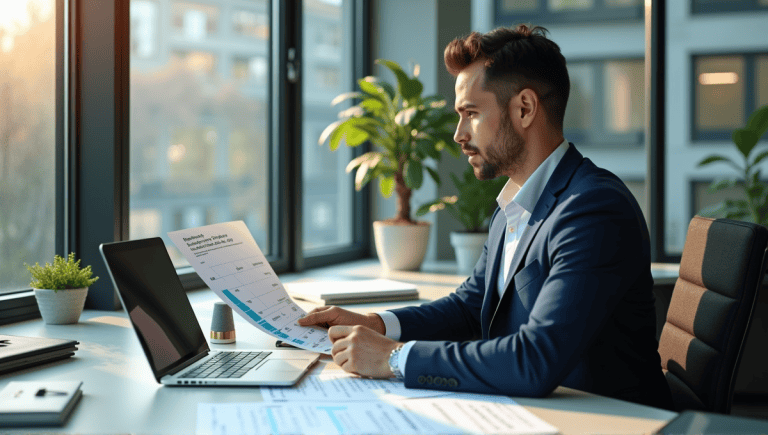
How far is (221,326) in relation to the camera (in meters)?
1.51

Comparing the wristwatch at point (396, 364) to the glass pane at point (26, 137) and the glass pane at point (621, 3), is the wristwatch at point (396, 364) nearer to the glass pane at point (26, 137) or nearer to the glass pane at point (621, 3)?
the glass pane at point (26, 137)

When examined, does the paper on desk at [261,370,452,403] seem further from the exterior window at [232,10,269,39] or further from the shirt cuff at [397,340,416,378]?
the exterior window at [232,10,269,39]

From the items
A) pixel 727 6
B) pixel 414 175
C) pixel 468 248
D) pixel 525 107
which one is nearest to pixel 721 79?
pixel 727 6

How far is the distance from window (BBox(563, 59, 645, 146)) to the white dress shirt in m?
5.65

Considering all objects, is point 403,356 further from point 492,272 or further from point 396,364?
point 492,272

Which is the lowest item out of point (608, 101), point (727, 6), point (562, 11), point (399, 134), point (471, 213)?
point (471, 213)

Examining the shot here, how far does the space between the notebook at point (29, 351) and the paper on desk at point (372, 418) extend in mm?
437

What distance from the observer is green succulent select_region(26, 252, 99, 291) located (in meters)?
1.69

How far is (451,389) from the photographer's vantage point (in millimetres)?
1121

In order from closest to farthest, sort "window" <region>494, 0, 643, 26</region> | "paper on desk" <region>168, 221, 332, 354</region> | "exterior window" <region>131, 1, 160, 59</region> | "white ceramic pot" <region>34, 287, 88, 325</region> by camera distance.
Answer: "paper on desk" <region>168, 221, 332, 354</region>
"white ceramic pot" <region>34, 287, 88, 325</region>
"exterior window" <region>131, 1, 160, 59</region>
"window" <region>494, 0, 643, 26</region>

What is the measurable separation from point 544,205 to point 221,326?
2.46 feet

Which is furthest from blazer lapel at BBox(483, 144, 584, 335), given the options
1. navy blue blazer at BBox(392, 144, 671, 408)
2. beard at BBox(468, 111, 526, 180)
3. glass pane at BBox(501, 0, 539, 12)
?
glass pane at BBox(501, 0, 539, 12)

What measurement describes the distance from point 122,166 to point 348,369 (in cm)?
111

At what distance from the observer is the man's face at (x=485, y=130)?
1.53 m
